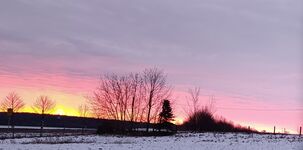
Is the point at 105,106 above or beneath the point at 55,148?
above

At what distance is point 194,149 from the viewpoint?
3241cm

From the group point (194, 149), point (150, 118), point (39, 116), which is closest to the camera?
point (194, 149)

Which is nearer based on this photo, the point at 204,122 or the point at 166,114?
the point at 166,114

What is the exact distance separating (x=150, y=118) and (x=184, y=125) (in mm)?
4721

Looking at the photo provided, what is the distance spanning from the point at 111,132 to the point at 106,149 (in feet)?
104

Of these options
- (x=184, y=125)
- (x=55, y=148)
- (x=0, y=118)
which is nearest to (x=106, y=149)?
(x=55, y=148)

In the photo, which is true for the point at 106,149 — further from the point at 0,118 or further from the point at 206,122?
the point at 0,118

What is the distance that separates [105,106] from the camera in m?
80.1

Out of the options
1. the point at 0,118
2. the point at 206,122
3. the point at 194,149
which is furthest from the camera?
the point at 0,118

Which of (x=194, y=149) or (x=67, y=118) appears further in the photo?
(x=67, y=118)

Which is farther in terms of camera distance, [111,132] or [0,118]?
[0,118]

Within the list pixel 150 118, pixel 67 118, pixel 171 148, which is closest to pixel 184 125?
pixel 150 118

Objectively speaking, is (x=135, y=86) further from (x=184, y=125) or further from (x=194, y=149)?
(x=194, y=149)

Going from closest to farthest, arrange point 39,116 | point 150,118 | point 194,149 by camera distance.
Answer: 1. point 194,149
2. point 150,118
3. point 39,116
